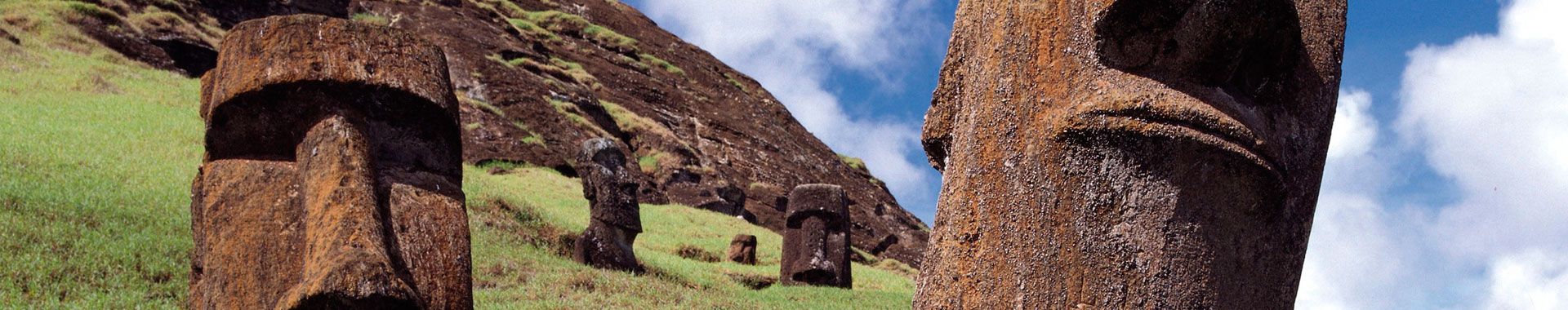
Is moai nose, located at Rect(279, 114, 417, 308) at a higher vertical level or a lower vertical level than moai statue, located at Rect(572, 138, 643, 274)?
lower

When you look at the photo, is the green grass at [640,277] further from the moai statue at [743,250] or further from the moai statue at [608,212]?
the moai statue at [608,212]

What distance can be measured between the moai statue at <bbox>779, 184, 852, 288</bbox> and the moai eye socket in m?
11.8

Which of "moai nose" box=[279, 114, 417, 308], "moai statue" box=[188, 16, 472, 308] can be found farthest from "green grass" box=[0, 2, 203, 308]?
"moai nose" box=[279, 114, 417, 308]

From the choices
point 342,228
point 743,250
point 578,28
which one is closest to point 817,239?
point 743,250

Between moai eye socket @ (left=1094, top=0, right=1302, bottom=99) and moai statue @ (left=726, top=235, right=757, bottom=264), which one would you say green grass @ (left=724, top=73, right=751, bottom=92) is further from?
moai eye socket @ (left=1094, top=0, right=1302, bottom=99)

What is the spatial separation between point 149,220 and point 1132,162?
1027 cm

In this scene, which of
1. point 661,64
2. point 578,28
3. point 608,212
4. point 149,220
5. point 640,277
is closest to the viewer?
point 149,220

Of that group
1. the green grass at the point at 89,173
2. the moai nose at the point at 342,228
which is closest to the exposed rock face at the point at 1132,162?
the moai nose at the point at 342,228

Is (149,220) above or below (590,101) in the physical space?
below

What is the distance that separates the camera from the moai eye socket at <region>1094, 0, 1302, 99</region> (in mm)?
2867

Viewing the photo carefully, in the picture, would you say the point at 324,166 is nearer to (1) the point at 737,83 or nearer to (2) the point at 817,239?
(2) the point at 817,239

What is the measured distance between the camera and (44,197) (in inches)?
430

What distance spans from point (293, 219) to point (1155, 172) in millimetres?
2550

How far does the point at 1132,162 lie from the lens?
2822 mm
